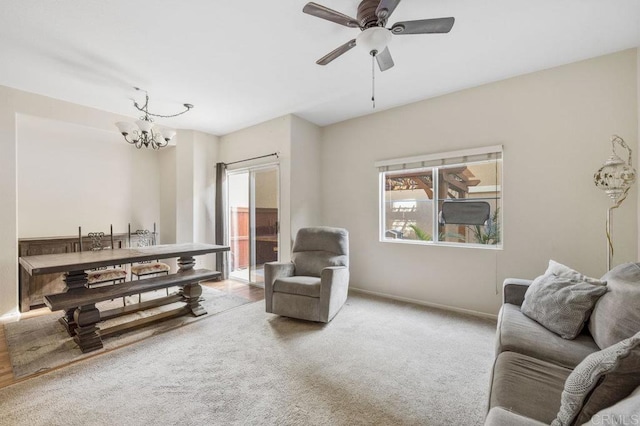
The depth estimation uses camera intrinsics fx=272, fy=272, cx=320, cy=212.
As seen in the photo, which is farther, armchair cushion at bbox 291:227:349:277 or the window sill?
armchair cushion at bbox 291:227:349:277

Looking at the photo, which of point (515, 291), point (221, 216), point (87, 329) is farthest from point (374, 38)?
point (221, 216)

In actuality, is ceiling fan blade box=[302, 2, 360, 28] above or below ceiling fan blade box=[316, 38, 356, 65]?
above

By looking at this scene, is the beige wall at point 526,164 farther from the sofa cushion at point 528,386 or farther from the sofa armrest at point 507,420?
the sofa armrest at point 507,420

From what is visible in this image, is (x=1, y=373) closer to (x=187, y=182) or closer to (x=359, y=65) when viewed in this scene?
(x=187, y=182)

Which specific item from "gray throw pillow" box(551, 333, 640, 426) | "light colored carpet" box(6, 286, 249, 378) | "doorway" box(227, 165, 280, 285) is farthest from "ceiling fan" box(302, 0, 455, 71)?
"light colored carpet" box(6, 286, 249, 378)

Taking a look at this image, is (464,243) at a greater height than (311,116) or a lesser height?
lesser

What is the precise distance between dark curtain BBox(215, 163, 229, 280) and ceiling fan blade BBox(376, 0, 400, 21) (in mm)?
4042

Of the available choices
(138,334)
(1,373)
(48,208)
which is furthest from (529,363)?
(48,208)

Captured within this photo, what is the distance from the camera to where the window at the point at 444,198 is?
3.20m

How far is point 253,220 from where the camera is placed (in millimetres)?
4836

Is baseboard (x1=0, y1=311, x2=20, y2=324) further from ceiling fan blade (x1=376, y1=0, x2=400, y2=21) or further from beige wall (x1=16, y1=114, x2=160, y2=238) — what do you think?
ceiling fan blade (x1=376, y1=0, x2=400, y2=21)

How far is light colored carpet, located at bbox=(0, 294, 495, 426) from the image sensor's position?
5.48ft

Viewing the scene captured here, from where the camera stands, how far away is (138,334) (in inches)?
110

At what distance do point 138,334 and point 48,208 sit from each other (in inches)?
118
